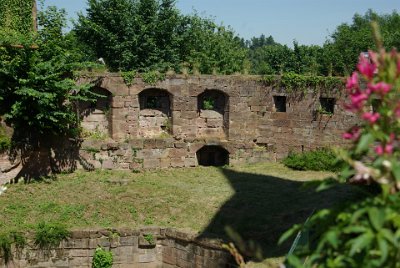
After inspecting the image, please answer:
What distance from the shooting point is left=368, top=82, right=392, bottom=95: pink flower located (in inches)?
105

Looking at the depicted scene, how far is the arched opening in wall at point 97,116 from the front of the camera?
17.5 meters

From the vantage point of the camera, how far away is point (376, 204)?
2.70 meters

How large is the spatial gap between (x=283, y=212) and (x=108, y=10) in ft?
68.9

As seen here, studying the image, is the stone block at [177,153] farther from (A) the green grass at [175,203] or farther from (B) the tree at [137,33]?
(B) the tree at [137,33]

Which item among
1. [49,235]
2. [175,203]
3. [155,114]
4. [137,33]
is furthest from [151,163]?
[137,33]

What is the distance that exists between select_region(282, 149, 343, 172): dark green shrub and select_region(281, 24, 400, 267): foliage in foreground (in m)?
14.3

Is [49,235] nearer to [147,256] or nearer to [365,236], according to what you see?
[147,256]

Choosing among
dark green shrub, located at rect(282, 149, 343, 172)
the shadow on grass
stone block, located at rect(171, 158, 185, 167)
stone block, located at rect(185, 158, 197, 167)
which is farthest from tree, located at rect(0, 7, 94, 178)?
dark green shrub, located at rect(282, 149, 343, 172)

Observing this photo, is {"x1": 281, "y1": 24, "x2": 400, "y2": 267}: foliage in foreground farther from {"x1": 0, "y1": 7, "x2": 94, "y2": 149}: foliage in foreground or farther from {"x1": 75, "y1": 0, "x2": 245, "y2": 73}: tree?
{"x1": 75, "y1": 0, "x2": 245, "y2": 73}: tree

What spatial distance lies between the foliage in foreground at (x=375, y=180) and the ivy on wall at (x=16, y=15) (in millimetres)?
17476

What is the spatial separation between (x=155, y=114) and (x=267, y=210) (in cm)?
639

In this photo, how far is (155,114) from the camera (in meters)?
18.2

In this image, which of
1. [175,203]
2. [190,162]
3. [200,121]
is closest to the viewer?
[175,203]

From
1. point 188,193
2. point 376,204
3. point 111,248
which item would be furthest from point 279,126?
point 376,204
